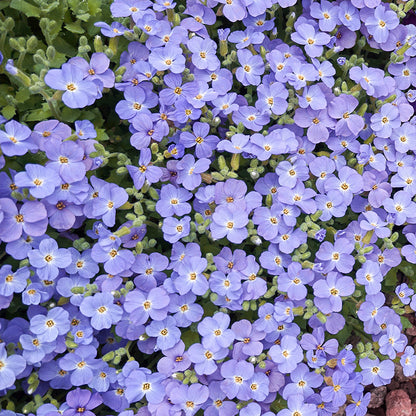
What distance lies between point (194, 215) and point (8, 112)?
105cm

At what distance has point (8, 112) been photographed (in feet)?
8.51

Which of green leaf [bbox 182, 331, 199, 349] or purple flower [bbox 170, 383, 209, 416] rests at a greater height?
green leaf [bbox 182, 331, 199, 349]

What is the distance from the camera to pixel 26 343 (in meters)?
2.44

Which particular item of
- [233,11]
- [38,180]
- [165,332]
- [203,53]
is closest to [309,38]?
[233,11]

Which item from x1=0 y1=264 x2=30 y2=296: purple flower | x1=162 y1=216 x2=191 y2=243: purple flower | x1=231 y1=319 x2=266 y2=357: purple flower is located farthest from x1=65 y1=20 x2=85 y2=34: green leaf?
x1=231 y1=319 x2=266 y2=357: purple flower

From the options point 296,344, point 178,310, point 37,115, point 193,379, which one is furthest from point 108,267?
point 296,344

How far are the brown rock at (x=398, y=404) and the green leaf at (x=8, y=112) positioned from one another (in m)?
2.73

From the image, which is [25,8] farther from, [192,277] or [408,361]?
[408,361]

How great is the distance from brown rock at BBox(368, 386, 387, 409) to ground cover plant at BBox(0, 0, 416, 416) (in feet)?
1.63

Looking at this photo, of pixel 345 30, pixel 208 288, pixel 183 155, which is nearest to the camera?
pixel 208 288

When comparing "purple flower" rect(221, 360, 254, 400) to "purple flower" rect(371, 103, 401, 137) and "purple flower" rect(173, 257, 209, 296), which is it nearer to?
"purple flower" rect(173, 257, 209, 296)

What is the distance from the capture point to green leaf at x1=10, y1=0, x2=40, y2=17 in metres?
2.69

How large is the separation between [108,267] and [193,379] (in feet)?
2.20

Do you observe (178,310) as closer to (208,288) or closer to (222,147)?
(208,288)
